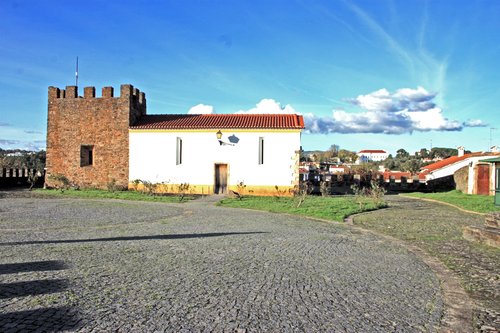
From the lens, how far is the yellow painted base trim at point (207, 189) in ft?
78.6

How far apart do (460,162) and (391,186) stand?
8359mm

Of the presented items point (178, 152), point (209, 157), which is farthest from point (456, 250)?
point (178, 152)

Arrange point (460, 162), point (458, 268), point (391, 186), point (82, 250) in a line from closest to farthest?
point (458, 268), point (82, 250), point (391, 186), point (460, 162)

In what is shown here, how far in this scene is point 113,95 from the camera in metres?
26.0

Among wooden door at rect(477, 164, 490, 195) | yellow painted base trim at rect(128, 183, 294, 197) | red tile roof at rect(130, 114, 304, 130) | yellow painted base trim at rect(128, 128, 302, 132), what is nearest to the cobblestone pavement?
yellow painted base trim at rect(128, 183, 294, 197)

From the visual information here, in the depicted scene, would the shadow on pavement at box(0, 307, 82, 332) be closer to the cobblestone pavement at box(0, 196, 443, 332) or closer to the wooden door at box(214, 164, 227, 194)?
the cobblestone pavement at box(0, 196, 443, 332)

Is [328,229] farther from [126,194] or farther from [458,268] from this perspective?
[126,194]

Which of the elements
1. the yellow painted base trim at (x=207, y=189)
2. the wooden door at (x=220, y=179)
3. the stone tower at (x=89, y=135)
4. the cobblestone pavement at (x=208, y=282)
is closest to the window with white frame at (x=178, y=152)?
the yellow painted base trim at (x=207, y=189)

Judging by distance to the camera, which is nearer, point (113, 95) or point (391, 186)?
point (113, 95)

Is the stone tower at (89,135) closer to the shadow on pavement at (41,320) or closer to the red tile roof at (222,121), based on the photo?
the red tile roof at (222,121)

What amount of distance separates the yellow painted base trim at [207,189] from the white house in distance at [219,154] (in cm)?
6

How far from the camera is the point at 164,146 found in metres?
25.2

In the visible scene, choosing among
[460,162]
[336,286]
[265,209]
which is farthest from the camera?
[460,162]

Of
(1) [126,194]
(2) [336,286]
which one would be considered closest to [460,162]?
(1) [126,194]
